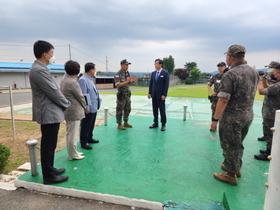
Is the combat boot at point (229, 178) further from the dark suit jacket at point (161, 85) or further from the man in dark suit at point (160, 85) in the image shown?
the dark suit jacket at point (161, 85)

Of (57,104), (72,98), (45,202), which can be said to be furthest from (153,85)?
(45,202)

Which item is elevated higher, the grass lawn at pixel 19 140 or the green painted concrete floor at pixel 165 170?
the green painted concrete floor at pixel 165 170

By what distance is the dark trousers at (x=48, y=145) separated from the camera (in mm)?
2365

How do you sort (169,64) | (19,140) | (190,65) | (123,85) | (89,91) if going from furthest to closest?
(190,65), (169,64), (123,85), (19,140), (89,91)

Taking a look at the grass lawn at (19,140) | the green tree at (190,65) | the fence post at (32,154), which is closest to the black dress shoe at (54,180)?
the fence post at (32,154)

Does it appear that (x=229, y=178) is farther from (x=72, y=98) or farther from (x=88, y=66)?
(x=88, y=66)

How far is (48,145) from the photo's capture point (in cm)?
240

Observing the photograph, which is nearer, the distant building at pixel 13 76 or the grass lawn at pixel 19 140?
the grass lawn at pixel 19 140

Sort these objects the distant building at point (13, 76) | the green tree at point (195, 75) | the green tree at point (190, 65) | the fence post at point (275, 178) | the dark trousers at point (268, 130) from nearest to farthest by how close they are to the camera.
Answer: the fence post at point (275, 178)
the dark trousers at point (268, 130)
the distant building at point (13, 76)
the green tree at point (195, 75)
the green tree at point (190, 65)

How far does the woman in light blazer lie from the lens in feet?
9.43

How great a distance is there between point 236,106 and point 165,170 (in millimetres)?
1381

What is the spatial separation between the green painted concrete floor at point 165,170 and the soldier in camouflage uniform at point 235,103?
399mm

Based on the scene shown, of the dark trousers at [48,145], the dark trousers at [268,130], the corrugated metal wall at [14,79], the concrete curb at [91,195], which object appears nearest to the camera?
the concrete curb at [91,195]

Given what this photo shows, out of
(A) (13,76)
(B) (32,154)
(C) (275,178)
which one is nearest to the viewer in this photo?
(C) (275,178)
